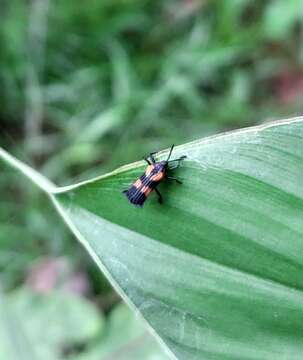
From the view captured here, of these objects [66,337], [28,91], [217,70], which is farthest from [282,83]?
[66,337]

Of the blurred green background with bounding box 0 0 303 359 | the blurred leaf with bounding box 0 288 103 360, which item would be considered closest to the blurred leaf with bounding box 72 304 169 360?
the blurred leaf with bounding box 0 288 103 360

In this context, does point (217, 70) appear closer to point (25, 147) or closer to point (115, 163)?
point (115, 163)

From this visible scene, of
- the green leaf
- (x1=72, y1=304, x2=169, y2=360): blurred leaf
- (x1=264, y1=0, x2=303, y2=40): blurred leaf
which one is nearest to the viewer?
the green leaf

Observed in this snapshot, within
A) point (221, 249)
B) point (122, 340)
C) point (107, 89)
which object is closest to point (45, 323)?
point (122, 340)

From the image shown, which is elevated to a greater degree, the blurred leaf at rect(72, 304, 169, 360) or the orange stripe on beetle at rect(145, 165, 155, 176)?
the orange stripe on beetle at rect(145, 165, 155, 176)

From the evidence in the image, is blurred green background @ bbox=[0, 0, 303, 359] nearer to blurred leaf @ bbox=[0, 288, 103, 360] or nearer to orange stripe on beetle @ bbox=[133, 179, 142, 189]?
blurred leaf @ bbox=[0, 288, 103, 360]

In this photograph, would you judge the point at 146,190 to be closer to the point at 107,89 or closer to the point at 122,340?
the point at 122,340
